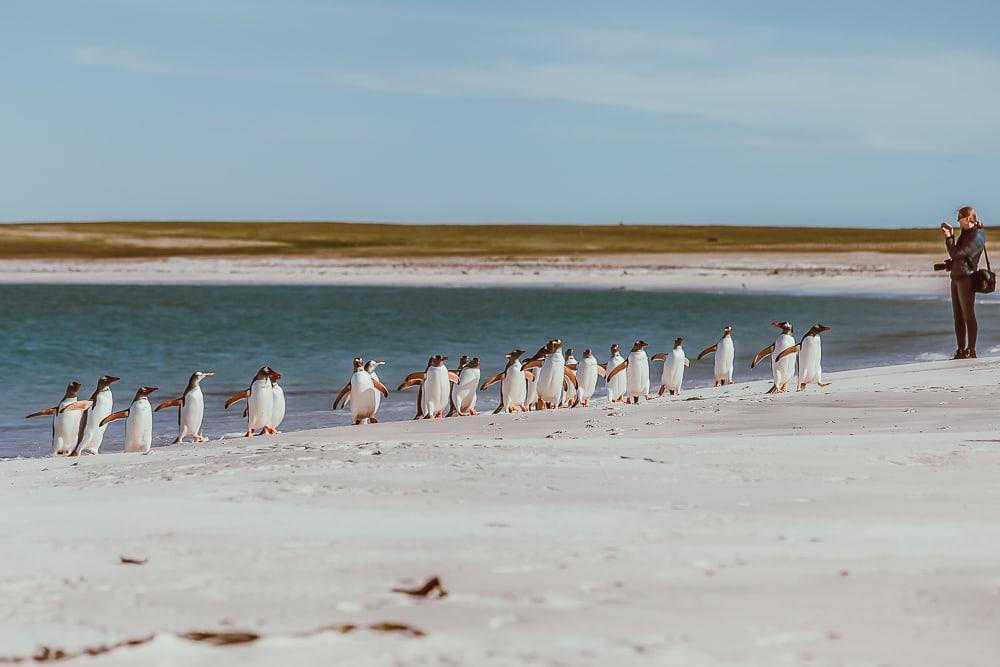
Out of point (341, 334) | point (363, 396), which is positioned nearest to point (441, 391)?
point (363, 396)

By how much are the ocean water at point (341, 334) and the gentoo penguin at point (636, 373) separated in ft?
5.57

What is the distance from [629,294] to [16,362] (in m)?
28.0

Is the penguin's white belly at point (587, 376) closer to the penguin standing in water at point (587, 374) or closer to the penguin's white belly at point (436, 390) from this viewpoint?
the penguin standing in water at point (587, 374)

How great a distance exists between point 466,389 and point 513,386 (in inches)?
20.3

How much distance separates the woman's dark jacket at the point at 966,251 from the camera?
13500mm

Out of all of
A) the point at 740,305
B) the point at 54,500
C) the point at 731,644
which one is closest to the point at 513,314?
the point at 740,305

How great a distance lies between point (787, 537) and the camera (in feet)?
17.0

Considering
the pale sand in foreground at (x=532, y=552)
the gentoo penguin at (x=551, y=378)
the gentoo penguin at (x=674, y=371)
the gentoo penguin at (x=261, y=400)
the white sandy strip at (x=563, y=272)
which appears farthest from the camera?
the white sandy strip at (x=563, y=272)

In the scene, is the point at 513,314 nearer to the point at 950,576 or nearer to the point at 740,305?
the point at 740,305

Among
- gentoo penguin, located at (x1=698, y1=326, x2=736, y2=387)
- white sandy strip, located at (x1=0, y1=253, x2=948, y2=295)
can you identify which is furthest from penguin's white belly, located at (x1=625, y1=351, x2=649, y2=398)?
white sandy strip, located at (x1=0, y1=253, x2=948, y2=295)

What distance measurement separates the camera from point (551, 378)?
13.7 m

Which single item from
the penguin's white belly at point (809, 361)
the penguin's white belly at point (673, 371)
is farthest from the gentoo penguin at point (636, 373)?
the penguin's white belly at point (809, 361)

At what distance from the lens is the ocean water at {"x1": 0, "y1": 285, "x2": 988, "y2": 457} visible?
1831cm

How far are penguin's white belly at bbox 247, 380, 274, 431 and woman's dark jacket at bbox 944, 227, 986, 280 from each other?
268 inches
